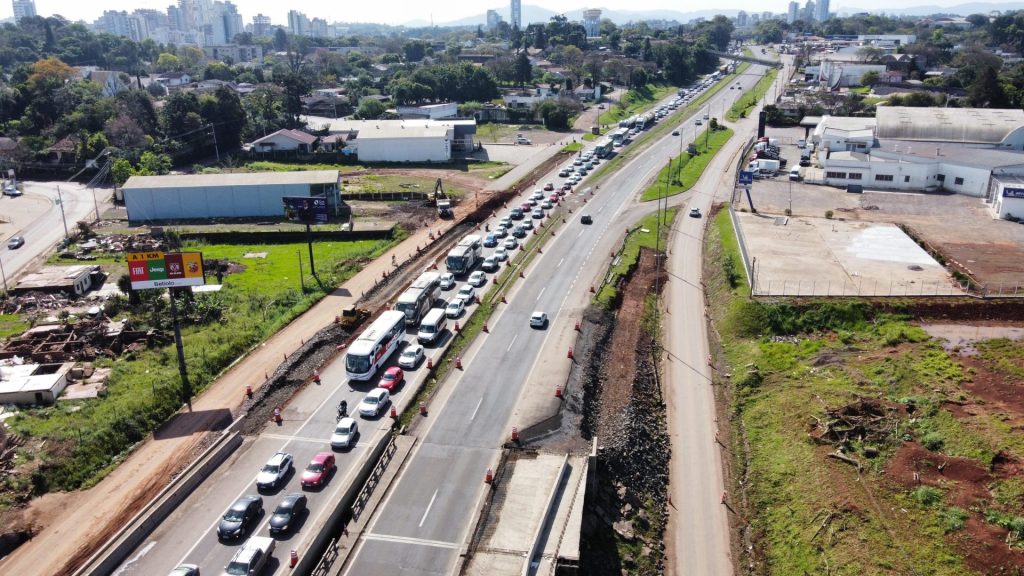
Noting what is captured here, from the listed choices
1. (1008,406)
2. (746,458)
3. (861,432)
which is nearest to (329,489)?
(746,458)

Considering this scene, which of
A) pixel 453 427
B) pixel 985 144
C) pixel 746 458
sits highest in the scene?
pixel 985 144

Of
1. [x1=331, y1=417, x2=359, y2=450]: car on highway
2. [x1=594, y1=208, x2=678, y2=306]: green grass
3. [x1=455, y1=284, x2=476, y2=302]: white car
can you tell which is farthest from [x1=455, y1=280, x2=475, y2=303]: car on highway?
[x1=331, y1=417, x2=359, y2=450]: car on highway

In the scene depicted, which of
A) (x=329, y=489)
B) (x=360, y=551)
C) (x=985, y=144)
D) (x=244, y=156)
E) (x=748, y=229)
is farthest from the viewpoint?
(x=244, y=156)

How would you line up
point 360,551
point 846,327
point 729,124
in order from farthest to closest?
point 729,124, point 846,327, point 360,551

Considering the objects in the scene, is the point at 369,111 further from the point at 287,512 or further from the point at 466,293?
the point at 287,512

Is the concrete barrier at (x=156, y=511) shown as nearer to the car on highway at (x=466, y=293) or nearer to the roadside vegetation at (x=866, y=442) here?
the car on highway at (x=466, y=293)

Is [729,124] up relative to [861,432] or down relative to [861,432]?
up

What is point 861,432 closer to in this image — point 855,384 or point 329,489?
point 855,384

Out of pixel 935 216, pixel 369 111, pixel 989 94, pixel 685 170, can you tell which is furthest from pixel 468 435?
pixel 989 94
